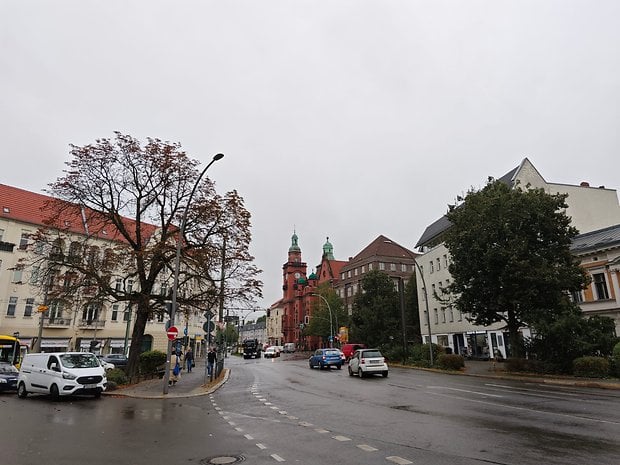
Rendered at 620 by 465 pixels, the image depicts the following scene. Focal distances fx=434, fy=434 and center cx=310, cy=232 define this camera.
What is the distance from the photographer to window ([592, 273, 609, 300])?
3175 cm

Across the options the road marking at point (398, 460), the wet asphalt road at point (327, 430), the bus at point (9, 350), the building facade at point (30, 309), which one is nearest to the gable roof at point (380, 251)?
the building facade at point (30, 309)

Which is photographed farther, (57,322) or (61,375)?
(57,322)

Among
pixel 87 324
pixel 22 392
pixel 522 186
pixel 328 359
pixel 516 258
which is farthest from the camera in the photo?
pixel 87 324

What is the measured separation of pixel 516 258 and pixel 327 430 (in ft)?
64.0

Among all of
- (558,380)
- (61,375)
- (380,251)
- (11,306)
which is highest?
(380,251)

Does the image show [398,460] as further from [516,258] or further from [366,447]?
[516,258]

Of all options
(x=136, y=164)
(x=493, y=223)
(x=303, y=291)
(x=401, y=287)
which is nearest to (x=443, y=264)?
(x=401, y=287)

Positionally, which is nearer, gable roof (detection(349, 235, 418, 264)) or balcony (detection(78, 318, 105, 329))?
balcony (detection(78, 318, 105, 329))

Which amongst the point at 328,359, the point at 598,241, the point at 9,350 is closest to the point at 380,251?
the point at 328,359

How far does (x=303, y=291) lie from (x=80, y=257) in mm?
103136

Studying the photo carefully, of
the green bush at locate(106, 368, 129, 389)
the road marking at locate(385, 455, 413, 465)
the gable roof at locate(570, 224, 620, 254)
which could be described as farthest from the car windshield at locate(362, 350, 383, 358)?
the road marking at locate(385, 455, 413, 465)

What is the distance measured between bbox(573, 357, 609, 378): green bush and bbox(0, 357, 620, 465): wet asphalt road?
6545 mm

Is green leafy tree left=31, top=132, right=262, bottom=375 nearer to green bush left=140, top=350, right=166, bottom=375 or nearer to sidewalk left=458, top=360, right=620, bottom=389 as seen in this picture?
green bush left=140, top=350, right=166, bottom=375

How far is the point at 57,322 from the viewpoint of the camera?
46562 mm
